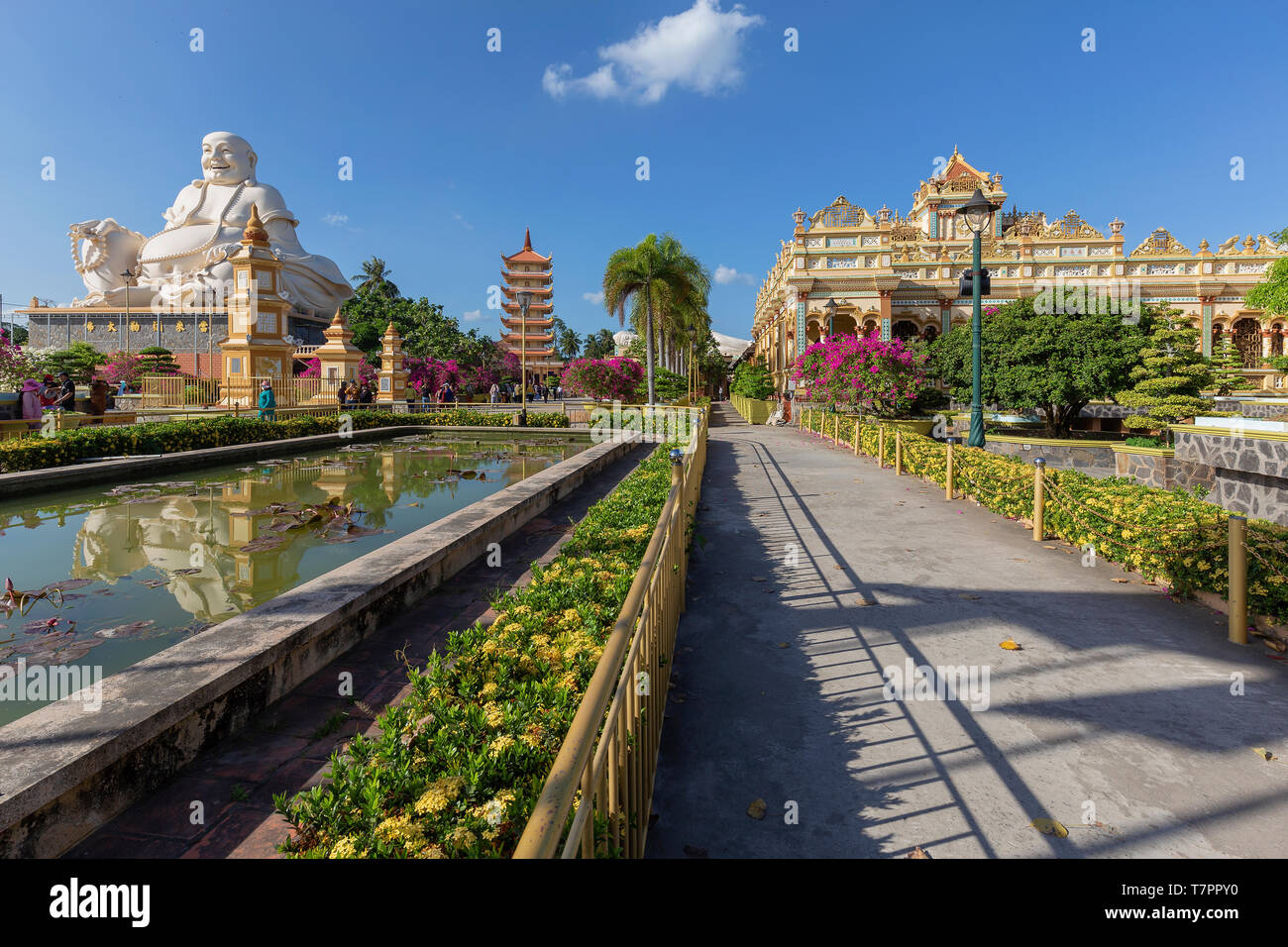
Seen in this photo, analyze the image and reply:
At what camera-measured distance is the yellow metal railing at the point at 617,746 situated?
146cm

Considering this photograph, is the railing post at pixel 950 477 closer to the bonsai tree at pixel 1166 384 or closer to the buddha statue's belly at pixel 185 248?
the bonsai tree at pixel 1166 384

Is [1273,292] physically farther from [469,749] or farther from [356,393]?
[469,749]

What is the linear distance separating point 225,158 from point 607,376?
176 ft

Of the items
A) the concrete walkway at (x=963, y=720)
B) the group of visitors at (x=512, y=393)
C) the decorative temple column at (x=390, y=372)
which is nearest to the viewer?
the concrete walkway at (x=963, y=720)

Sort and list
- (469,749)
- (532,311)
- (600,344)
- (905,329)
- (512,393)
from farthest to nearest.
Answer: (600,344) → (532,311) → (512,393) → (905,329) → (469,749)

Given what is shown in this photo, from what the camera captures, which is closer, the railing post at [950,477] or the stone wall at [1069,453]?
the railing post at [950,477]

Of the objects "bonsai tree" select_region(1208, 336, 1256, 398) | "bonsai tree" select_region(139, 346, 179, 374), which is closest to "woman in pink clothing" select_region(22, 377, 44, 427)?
"bonsai tree" select_region(139, 346, 179, 374)

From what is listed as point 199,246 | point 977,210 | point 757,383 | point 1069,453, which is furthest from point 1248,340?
point 199,246

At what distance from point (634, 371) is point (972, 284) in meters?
17.1

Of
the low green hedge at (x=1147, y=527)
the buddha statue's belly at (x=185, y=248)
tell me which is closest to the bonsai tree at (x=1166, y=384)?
the low green hedge at (x=1147, y=527)

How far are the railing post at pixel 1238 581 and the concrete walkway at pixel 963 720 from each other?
0.43 feet

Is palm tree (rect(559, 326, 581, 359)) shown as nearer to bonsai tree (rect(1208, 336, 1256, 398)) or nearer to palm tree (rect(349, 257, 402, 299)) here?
palm tree (rect(349, 257, 402, 299))

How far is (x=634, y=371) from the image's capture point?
28.9m

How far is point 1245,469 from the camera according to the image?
7781 millimetres
